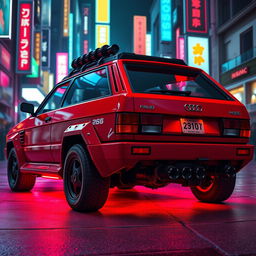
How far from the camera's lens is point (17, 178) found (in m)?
6.49

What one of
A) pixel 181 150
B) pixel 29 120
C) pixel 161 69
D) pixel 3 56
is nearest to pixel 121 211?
pixel 181 150

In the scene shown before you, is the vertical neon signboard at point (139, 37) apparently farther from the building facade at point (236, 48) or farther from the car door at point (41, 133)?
the car door at point (41, 133)

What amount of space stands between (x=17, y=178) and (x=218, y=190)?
10.6 ft

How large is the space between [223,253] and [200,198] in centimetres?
272

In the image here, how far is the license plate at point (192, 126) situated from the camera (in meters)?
4.22

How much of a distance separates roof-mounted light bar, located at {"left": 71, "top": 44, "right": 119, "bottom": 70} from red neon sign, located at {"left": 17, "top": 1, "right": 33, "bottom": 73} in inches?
984

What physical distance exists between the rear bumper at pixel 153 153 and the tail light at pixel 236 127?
149 millimetres

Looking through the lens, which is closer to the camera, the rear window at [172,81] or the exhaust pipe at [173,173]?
the exhaust pipe at [173,173]

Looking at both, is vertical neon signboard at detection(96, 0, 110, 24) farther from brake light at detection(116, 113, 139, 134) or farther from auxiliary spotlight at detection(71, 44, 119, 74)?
brake light at detection(116, 113, 139, 134)

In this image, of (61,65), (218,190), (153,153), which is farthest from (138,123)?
(61,65)

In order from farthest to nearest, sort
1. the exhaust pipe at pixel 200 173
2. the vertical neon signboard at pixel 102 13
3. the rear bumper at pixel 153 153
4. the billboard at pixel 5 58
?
the vertical neon signboard at pixel 102 13
the billboard at pixel 5 58
the exhaust pipe at pixel 200 173
the rear bumper at pixel 153 153

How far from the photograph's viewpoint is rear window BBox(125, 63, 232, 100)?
4586 mm

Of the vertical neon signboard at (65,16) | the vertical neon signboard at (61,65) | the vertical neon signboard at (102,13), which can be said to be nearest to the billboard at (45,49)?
the vertical neon signboard at (61,65)

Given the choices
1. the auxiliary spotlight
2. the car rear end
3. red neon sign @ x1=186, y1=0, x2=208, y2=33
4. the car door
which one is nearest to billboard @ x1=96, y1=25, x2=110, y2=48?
red neon sign @ x1=186, y1=0, x2=208, y2=33
